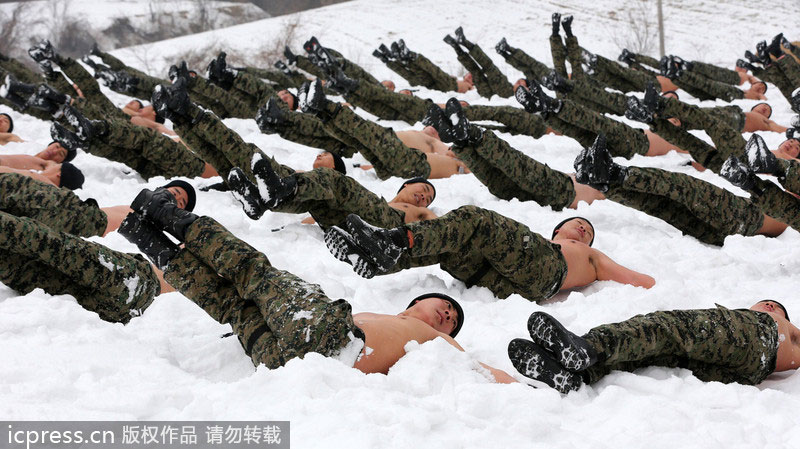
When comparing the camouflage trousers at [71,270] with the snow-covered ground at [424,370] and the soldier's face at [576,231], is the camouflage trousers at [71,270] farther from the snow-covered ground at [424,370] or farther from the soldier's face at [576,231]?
the soldier's face at [576,231]

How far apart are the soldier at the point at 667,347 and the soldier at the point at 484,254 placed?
0.80 meters

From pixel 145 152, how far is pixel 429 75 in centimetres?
697

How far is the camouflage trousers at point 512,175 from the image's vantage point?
4.87m

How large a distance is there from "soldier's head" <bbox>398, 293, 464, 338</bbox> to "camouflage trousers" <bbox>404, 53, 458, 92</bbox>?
29.4 feet

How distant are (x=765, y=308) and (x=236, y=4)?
116 feet

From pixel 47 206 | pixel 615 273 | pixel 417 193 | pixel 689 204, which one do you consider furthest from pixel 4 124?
pixel 689 204

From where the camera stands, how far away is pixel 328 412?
1.74 meters

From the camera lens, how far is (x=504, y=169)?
491cm

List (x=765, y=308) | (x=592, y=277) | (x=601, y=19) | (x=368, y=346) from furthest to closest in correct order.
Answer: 1. (x=601, y=19)
2. (x=592, y=277)
3. (x=765, y=308)
4. (x=368, y=346)

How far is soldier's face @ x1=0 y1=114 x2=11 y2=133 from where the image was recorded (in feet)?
23.1

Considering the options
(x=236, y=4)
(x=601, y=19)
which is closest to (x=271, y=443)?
(x=601, y=19)

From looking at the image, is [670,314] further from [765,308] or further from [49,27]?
[49,27]

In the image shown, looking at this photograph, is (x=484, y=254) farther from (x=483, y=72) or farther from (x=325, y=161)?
(x=483, y=72)

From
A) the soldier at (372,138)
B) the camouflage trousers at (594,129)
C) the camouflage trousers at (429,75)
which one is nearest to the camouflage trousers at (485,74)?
the camouflage trousers at (429,75)
